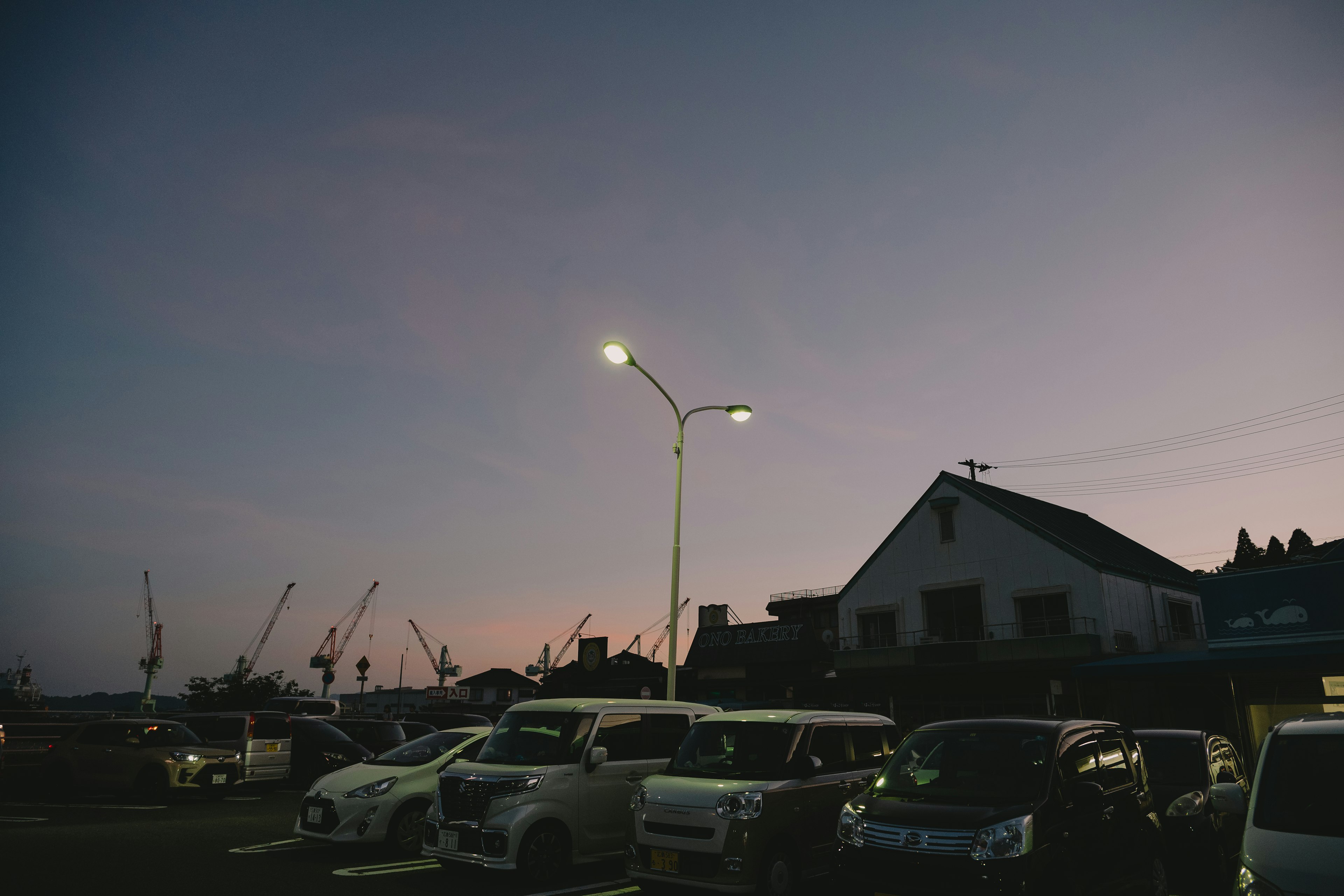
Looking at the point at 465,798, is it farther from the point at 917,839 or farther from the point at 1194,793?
the point at 1194,793

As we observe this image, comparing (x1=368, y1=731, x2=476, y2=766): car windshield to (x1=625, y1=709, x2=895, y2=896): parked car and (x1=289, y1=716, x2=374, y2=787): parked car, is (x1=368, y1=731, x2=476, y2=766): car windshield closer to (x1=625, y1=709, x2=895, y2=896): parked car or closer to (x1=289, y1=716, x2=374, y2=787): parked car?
(x1=625, y1=709, x2=895, y2=896): parked car

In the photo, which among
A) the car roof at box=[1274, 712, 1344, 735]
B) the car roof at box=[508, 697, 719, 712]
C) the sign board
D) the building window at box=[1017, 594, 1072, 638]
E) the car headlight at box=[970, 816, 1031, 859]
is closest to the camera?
the car roof at box=[1274, 712, 1344, 735]

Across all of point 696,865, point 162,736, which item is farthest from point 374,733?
point 696,865

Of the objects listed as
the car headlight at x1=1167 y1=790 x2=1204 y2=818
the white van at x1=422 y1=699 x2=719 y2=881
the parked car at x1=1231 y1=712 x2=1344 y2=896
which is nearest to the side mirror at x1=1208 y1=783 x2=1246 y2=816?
the parked car at x1=1231 y1=712 x2=1344 y2=896

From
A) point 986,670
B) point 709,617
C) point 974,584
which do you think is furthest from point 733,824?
point 709,617

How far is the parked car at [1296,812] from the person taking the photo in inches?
197

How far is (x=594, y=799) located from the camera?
31.5 feet

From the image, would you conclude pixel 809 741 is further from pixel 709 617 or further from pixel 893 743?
pixel 709 617

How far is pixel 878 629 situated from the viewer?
34719mm

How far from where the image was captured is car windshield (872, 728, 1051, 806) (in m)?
6.92

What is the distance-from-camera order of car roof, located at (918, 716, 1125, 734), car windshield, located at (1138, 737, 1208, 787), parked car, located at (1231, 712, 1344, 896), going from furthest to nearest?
car windshield, located at (1138, 737, 1208, 787) → car roof, located at (918, 716, 1125, 734) → parked car, located at (1231, 712, 1344, 896)

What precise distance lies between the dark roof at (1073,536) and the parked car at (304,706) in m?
22.5

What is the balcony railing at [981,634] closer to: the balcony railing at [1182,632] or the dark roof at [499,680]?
the balcony railing at [1182,632]

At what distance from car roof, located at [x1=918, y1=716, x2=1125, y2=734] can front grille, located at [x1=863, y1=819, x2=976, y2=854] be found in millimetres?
1196
